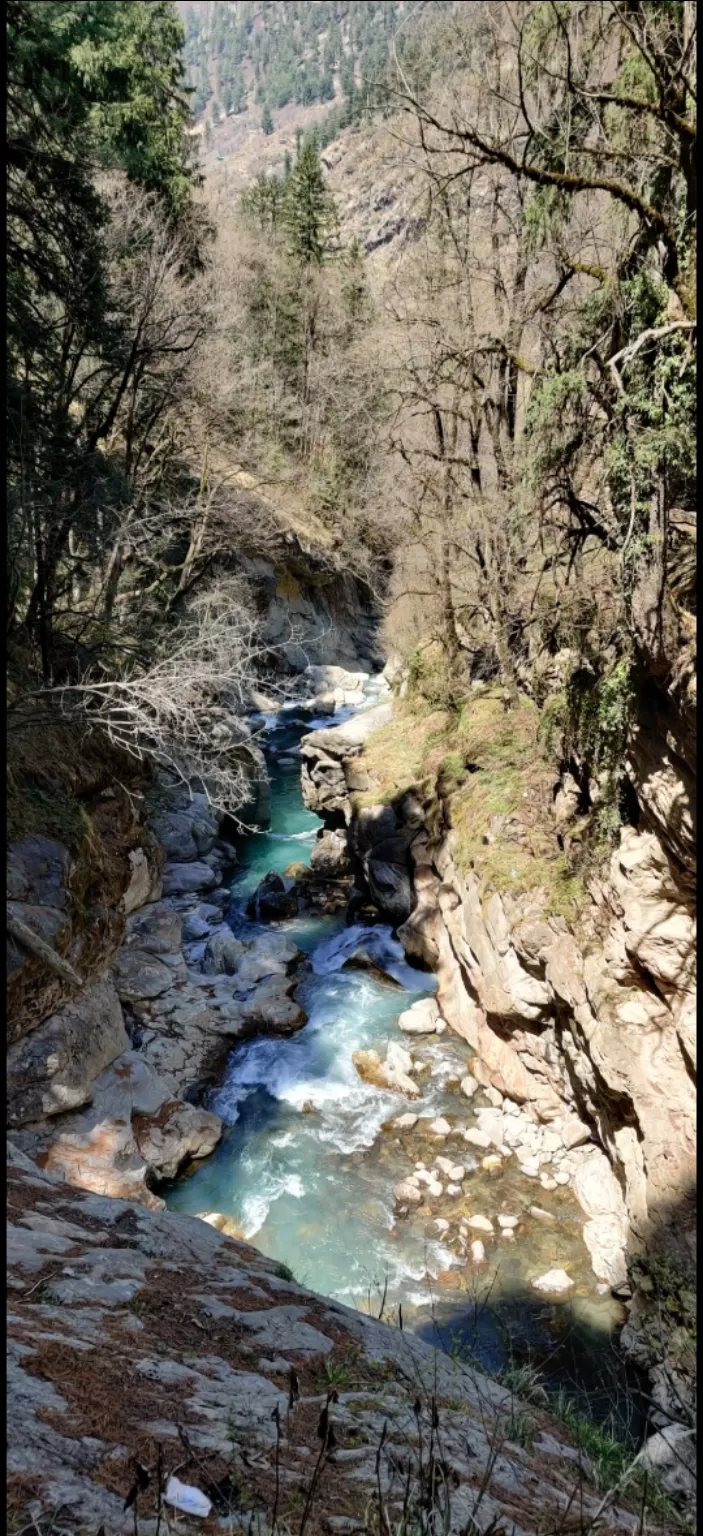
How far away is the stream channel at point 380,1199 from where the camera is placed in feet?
21.7

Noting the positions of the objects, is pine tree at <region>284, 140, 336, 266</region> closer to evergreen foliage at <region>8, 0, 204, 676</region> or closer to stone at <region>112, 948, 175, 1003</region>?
evergreen foliage at <region>8, 0, 204, 676</region>

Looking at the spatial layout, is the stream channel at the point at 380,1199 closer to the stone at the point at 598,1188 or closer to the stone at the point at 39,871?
the stone at the point at 598,1188

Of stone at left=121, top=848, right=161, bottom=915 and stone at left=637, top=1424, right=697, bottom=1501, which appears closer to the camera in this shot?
stone at left=637, top=1424, right=697, bottom=1501

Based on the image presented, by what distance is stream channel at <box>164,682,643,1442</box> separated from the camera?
6.61 metres

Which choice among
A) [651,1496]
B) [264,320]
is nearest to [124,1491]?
[651,1496]

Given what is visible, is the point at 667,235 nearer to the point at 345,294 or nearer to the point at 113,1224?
the point at 113,1224

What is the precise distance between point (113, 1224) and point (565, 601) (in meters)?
7.23

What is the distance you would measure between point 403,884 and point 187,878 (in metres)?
3.94

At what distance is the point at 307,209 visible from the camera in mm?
28500

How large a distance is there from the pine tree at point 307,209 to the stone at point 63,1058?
29.3 metres

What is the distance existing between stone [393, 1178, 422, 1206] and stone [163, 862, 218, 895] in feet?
22.5

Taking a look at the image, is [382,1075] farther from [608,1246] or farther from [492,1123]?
[608,1246]

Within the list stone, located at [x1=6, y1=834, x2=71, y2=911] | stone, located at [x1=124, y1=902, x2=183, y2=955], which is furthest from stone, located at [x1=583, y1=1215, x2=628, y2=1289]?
stone, located at [x1=124, y1=902, x2=183, y2=955]

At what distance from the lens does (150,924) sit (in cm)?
1144
